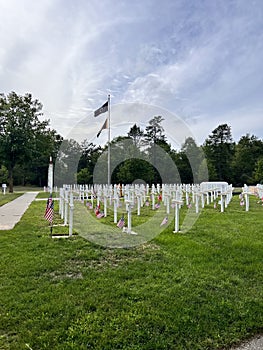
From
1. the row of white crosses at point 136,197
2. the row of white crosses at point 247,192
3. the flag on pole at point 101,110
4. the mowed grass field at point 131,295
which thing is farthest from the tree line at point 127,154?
the mowed grass field at point 131,295

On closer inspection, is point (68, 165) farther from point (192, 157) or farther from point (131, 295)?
point (131, 295)

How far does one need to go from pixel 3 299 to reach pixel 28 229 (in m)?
4.45

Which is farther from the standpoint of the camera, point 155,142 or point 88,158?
point 155,142

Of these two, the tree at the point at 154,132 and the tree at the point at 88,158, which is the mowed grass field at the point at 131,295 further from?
the tree at the point at 154,132

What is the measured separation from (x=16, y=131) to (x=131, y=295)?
28.4 m

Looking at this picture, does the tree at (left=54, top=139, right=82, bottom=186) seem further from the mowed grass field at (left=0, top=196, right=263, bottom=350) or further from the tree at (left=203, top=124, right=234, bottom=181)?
the tree at (left=203, top=124, right=234, bottom=181)

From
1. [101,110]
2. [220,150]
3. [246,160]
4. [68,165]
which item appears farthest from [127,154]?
[246,160]

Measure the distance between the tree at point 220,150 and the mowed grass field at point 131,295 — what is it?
4413 cm

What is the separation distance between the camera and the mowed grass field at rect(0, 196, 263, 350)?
102 inches

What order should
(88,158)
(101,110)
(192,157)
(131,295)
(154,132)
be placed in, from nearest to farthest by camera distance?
(131,295) < (101,110) < (88,158) < (154,132) < (192,157)

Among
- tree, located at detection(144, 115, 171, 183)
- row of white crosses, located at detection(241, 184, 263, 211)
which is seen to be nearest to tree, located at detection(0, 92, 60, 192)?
tree, located at detection(144, 115, 171, 183)

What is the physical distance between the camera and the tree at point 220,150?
50781mm

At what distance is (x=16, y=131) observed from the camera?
1128 inches

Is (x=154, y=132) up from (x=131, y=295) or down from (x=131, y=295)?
up
